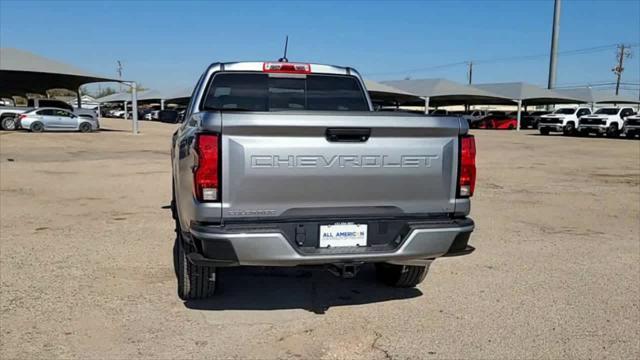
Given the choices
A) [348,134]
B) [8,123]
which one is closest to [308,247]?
[348,134]

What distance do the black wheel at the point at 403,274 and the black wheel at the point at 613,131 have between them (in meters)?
34.6

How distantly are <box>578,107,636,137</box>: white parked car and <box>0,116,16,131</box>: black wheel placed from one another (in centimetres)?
3503

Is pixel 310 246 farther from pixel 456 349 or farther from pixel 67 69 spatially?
pixel 67 69

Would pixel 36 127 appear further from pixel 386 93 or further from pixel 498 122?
pixel 498 122

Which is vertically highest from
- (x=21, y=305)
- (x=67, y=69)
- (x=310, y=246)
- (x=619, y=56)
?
(x=619, y=56)

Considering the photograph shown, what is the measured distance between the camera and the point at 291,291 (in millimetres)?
4855

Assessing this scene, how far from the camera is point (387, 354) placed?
3629mm

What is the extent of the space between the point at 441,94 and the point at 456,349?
148 ft

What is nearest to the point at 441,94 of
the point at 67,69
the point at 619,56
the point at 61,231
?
the point at 67,69

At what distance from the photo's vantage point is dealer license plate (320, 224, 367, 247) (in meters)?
3.64

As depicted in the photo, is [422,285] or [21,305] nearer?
[21,305]

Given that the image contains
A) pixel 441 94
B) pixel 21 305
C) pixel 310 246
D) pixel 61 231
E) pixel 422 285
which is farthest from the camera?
pixel 441 94

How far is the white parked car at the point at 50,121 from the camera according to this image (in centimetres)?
2931

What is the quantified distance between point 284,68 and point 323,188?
232 centimetres
